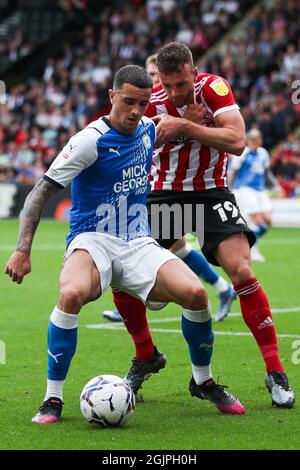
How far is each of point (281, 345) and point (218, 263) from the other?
215 cm

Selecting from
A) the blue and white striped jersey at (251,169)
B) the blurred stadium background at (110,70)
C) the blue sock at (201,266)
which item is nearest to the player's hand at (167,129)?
the blue sock at (201,266)

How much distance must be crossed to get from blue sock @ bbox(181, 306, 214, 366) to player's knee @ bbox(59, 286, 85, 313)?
77 cm

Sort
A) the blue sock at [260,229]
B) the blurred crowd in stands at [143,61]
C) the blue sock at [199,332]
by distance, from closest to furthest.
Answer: the blue sock at [199,332] → the blue sock at [260,229] → the blurred crowd in stands at [143,61]

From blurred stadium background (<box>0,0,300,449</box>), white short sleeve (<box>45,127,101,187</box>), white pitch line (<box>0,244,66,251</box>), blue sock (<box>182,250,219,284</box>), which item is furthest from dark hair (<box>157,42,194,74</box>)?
white pitch line (<box>0,244,66,251</box>)

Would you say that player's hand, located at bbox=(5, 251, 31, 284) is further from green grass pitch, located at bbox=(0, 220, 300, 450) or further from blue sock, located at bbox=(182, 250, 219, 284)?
blue sock, located at bbox=(182, 250, 219, 284)

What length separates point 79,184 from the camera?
6.11 m

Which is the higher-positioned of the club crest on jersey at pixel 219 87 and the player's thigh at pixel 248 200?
the club crest on jersey at pixel 219 87

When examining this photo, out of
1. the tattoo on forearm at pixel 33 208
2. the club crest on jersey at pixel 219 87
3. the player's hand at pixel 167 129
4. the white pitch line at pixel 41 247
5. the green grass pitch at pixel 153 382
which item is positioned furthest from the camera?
the white pitch line at pixel 41 247

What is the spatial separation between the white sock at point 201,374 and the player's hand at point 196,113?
63.6 inches

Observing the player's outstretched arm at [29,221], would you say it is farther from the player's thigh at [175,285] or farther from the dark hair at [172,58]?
the dark hair at [172,58]

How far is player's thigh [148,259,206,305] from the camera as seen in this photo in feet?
19.3

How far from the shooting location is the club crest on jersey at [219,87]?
21.6ft

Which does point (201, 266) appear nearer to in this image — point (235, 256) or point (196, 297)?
point (235, 256)

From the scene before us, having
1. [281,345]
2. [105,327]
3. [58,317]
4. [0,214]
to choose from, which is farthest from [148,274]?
[0,214]
